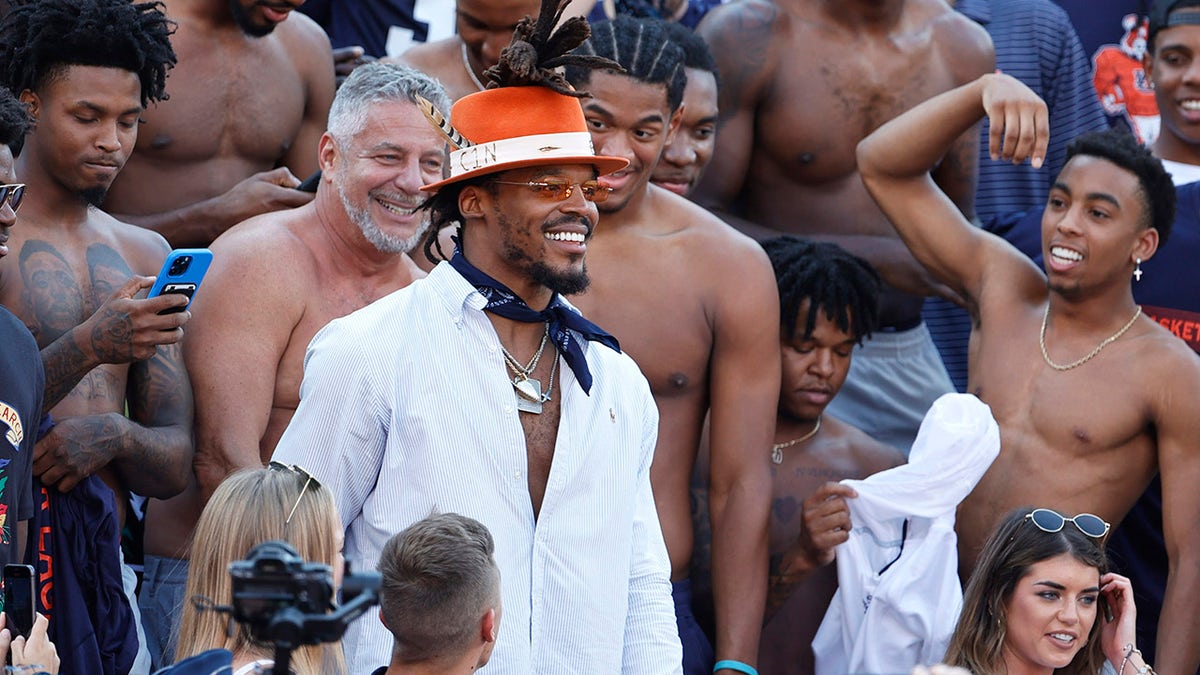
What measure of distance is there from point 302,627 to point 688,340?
3.09 meters

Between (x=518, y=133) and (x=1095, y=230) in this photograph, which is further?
(x=1095, y=230)

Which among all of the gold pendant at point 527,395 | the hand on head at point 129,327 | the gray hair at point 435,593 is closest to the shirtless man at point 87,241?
the hand on head at point 129,327

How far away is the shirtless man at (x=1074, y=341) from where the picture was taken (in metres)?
5.48

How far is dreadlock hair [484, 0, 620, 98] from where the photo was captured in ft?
12.9

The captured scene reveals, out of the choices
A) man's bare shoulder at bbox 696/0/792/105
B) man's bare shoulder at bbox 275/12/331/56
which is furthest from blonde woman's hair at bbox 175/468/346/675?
man's bare shoulder at bbox 696/0/792/105

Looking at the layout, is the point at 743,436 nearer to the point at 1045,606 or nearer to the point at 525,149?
the point at 1045,606

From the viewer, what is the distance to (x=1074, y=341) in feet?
18.7

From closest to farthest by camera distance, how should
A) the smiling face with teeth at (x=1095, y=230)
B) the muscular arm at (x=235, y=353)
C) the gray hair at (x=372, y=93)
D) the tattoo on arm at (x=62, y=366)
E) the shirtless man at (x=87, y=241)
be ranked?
1. the tattoo on arm at (x=62, y=366)
2. the shirtless man at (x=87, y=241)
3. the muscular arm at (x=235, y=353)
4. the gray hair at (x=372, y=93)
5. the smiling face with teeth at (x=1095, y=230)

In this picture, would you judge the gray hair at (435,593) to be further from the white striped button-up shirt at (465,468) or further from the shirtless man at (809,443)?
the shirtless man at (809,443)

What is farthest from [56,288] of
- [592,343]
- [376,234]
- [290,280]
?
[592,343]

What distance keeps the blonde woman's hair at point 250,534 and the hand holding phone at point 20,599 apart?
0.31 m

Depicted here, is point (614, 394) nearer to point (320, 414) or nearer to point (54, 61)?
point (320, 414)

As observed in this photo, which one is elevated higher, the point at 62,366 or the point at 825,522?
the point at 62,366

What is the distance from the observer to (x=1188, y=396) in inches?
216
